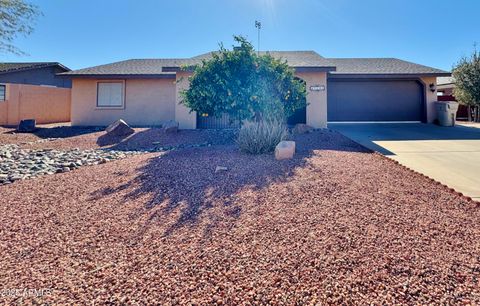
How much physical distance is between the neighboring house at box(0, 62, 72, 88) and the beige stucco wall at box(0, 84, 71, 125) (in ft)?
6.59

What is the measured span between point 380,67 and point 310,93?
641cm

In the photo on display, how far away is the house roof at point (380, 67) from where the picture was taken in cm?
1470

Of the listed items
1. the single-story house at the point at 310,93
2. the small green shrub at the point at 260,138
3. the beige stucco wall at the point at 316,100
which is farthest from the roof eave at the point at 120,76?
the small green shrub at the point at 260,138

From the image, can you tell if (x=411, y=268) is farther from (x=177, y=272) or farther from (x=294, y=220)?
(x=177, y=272)

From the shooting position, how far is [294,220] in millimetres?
3285

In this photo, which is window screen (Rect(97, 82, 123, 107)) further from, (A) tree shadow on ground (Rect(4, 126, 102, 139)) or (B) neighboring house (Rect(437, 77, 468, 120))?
(B) neighboring house (Rect(437, 77, 468, 120))

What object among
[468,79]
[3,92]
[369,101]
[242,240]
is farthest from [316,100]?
[3,92]

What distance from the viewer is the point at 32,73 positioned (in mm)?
22469

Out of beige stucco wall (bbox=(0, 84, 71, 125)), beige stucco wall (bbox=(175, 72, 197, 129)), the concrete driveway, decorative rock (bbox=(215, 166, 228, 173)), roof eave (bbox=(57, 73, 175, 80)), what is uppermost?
roof eave (bbox=(57, 73, 175, 80))

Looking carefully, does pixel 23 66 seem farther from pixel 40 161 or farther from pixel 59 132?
pixel 40 161

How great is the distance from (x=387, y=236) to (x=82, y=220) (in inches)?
145

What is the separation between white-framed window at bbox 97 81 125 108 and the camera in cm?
1522

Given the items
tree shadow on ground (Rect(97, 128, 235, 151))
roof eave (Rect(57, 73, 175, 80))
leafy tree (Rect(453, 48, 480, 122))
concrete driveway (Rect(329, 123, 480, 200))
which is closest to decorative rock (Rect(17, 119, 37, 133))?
roof eave (Rect(57, 73, 175, 80))

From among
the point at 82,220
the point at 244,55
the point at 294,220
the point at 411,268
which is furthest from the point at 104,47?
the point at 411,268
